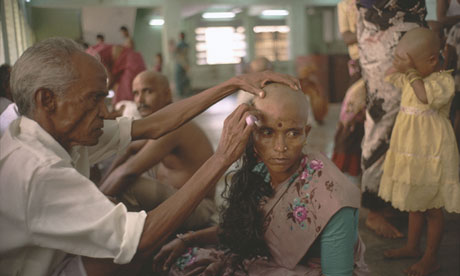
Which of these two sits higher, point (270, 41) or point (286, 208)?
point (270, 41)

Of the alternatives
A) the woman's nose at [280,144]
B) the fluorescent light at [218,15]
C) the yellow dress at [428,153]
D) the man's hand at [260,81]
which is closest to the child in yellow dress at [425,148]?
the yellow dress at [428,153]

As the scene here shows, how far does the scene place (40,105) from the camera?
152 centimetres

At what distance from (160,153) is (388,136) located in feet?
5.26

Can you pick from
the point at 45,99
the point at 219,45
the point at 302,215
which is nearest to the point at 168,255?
the point at 302,215

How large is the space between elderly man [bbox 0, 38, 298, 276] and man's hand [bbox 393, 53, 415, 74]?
1.35m

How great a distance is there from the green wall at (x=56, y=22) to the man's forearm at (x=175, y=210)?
1771cm

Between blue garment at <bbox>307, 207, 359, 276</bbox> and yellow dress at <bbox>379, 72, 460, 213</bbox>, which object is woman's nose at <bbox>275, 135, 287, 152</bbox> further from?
yellow dress at <bbox>379, 72, 460, 213</bbox>

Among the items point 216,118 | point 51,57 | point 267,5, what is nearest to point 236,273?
point 51,57

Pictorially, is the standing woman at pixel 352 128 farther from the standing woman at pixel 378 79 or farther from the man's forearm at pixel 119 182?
the man's forearm at pixel 119 182

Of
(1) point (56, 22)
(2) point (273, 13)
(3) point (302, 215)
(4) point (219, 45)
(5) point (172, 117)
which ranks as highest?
(2) point (273, 13)

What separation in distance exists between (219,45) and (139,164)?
1747 cm

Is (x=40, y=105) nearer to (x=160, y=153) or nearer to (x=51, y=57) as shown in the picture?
(x=51, y=57)

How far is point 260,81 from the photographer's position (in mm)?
1935

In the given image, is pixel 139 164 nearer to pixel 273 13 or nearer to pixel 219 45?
pixel 219 45
